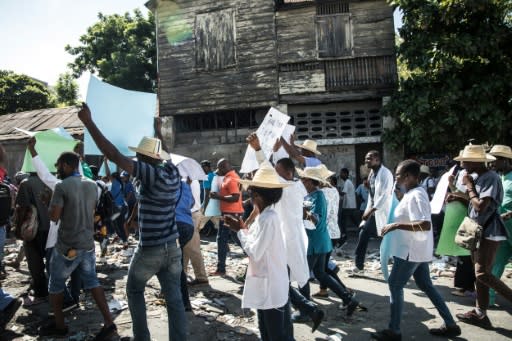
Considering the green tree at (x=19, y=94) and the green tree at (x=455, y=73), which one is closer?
the green tree at (x=455, y=73)

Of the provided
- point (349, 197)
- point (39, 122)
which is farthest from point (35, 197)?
point (39, 122)

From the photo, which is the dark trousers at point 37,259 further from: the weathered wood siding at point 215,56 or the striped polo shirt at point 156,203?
the weathered wood siding at point 215,56

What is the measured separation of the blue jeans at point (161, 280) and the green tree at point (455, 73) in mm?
9201

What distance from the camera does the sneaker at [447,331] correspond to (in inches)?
157

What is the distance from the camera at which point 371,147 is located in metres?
12.7

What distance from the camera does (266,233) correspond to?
2.95 m

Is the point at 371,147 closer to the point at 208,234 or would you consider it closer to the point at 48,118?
the point at 208,234

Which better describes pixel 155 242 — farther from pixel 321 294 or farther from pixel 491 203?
Result: pixel 491 203

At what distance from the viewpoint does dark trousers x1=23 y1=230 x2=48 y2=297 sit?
5.22 meters

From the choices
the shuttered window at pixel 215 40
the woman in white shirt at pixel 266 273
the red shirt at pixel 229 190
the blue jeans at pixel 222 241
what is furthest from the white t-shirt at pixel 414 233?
the shuttered window at pixel 215 40

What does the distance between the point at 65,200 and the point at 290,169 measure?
2300 mm

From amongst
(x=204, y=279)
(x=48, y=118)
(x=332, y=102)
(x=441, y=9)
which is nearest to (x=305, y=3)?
(x=332, y=102)

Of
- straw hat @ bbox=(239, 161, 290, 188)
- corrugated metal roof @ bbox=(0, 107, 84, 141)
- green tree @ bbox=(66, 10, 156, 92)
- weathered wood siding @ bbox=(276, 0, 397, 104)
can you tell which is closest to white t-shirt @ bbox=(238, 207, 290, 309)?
straw hat @ bbox=(239, 161, 290, 188)

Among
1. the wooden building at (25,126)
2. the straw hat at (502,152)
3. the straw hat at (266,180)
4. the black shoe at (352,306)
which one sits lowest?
the black shoe at (352,306)
